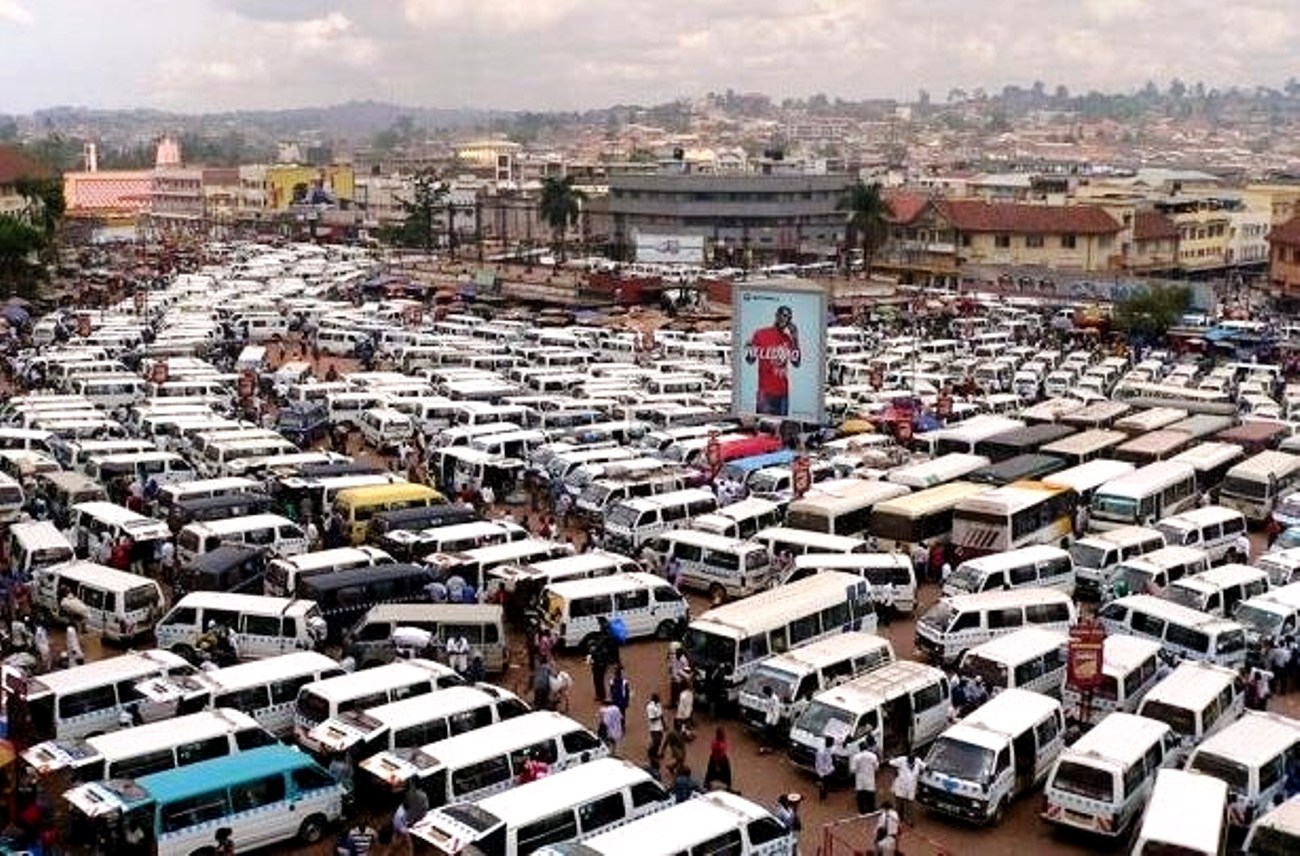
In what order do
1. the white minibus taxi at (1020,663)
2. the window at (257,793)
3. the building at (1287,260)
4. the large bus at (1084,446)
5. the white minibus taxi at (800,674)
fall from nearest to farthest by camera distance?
1. the window at (257,793)
2. the white minibus taxi at (800,674)
3. the white minibus taxi at (1020,663)
4. the large bus at (1084,446)
5. the building at (1287,260)

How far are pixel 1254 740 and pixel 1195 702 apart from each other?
2.91ft

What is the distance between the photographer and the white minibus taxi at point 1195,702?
1339 cm

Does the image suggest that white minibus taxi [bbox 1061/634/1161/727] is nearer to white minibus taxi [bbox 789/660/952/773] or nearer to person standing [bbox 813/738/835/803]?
white minibus taxi [bbox 789/660/952/773]

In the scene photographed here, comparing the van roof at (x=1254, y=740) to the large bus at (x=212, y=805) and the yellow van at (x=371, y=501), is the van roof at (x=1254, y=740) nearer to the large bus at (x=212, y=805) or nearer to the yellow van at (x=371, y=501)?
the large bus at (x=212, y=805)

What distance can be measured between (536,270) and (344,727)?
156ft

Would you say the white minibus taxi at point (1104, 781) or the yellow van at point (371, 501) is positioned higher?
the yellow van at point (371, 501)

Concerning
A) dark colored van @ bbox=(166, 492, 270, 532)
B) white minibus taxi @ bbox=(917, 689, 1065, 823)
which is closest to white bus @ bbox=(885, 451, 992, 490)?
white minibus taxi @ bbox=(917, 689, 1065, 823)

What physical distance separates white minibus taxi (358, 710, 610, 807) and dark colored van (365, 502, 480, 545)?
26.0ft

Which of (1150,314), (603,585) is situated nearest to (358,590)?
(603,585)

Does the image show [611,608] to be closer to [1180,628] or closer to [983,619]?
[983,619]

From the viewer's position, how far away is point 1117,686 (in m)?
14.3

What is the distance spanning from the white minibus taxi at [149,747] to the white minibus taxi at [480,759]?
1190 millimetres

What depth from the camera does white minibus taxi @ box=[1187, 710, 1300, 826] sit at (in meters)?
12.2

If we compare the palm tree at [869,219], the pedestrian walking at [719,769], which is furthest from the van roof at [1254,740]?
the palm tree at [869,219]
